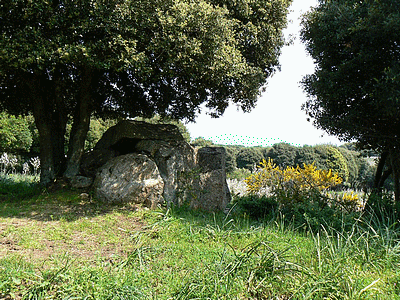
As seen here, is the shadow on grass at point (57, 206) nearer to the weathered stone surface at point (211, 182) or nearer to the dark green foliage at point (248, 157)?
the weathered stone surface at point (211, 182)

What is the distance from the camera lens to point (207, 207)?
738cm

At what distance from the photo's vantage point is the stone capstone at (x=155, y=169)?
22.0ft

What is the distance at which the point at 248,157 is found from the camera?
75.0 ft

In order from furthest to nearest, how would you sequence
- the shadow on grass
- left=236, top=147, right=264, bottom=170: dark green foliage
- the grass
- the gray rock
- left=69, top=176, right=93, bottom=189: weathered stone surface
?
left=236, top=147, right=264, bottom=170: dark green foliage, the gray rock, left=69, top=176, right=93, bottom=189: weathered stone surface, the shadow on grass, the grass

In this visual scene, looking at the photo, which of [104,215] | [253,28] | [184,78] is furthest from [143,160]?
[253,28]

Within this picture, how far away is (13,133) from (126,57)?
9.25 m

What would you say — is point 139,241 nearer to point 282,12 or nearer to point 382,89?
point 382,89

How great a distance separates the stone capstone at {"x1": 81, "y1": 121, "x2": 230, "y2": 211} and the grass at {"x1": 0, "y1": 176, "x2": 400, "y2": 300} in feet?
3.14

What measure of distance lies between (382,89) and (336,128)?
225 cm

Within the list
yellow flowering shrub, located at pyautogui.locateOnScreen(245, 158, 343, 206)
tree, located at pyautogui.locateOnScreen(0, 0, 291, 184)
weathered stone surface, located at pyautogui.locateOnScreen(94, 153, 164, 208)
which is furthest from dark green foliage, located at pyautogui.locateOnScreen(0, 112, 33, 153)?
yellow flowering shrub, located at pyautogui.locateOnScreen(245, 158, 343, 206)

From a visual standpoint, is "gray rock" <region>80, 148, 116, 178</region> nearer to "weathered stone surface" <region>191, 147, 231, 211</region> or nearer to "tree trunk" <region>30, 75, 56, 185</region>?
"tree trunk" <region>30, 75, 56, 185</region>

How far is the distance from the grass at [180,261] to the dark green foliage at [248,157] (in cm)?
1709

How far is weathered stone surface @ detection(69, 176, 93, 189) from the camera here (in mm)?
7254

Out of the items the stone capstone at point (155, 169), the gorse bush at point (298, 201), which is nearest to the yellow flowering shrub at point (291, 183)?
the gorse bush at point (298, 201)
